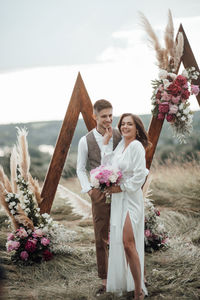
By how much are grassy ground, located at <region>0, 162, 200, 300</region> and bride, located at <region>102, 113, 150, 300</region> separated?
0.21 metres

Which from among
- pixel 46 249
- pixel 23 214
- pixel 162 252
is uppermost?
pixel 23 214

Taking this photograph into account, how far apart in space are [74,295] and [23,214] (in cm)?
113

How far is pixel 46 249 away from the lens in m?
4.23

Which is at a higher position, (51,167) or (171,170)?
(51,167)

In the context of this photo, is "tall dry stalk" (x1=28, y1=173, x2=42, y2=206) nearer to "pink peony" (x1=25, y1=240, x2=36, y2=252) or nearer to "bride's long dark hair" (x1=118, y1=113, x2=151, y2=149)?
"pink peony" (x1=25, y1=240, x2=36, y2=252)

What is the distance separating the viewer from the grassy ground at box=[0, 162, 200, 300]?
351 cm

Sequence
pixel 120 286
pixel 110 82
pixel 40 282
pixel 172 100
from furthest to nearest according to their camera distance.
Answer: pixel 110 82 < pixel 172 100 < pixel 40 282 < pixel 120 286

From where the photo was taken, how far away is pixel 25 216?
4062 millimetres

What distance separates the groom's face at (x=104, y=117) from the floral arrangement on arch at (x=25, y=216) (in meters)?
1.04

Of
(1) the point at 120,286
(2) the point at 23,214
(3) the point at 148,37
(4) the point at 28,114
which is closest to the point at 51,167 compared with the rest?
(2) the point at 23,214

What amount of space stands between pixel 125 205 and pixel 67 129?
140 centimetres

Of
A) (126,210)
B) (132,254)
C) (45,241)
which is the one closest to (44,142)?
(45,241)

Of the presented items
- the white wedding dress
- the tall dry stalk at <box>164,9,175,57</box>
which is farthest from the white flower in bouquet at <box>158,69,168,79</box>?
the white wedding dress

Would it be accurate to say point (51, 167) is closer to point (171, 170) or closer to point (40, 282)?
point (40, 282)
